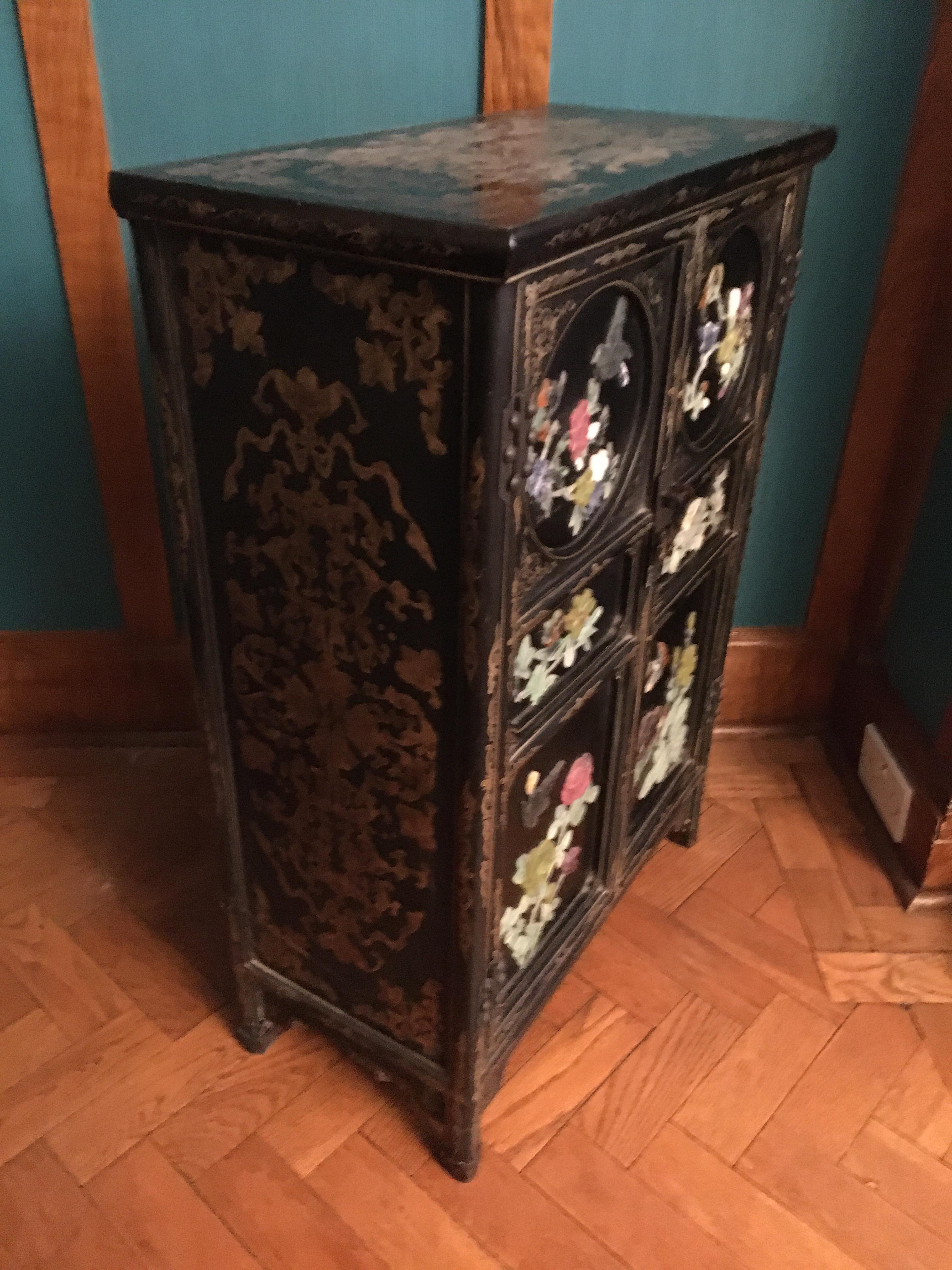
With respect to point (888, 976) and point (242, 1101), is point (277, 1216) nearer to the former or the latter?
point (242, 1101)

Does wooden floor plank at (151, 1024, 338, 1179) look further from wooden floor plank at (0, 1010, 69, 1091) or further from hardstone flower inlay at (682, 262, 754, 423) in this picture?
hardstone flower inlay at (682, 262, 754, 423)

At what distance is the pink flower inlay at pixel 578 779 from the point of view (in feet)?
3.93

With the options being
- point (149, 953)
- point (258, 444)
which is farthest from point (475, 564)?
point (149, 953)

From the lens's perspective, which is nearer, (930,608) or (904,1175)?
(904,1175)

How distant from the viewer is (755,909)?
5.34 ft

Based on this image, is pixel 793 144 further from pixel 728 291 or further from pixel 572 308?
pixel 572 308

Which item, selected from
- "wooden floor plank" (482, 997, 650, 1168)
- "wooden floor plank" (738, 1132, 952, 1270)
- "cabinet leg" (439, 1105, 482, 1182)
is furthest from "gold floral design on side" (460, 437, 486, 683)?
"wooden floor plank" (738, 1132, 952, 1270)

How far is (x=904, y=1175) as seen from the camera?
126 centimetres

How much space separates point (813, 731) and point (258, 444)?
1.40 metres

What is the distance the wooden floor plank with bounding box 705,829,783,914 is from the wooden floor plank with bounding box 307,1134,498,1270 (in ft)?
2.20

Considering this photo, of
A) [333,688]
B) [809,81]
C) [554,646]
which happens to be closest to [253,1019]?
[333,688]

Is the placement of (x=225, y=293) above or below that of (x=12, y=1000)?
above

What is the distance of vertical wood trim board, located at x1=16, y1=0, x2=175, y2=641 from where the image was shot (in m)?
1.35

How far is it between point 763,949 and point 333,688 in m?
0.90
